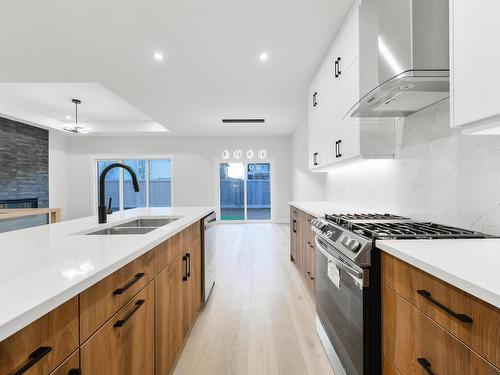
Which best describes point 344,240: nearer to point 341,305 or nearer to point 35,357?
point 341,305

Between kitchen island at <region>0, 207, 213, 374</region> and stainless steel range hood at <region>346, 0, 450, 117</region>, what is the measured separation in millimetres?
1509

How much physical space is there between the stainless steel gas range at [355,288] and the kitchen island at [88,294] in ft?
3.16

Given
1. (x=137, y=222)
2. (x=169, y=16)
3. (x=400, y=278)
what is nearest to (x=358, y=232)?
(x=400, y=278)

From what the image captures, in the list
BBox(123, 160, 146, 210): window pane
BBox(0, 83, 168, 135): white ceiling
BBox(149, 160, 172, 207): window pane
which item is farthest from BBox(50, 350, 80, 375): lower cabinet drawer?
BBox(123, 160, 146, 210): window pane

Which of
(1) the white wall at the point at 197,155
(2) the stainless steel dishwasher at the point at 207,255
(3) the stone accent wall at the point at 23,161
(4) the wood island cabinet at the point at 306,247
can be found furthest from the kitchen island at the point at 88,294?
(1) the white wall at the point at 197,155

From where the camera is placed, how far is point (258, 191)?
27.8ft

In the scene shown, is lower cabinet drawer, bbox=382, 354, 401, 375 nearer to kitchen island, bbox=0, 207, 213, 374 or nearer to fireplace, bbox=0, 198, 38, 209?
kitchen island, bbox=0, 207, 213, 374

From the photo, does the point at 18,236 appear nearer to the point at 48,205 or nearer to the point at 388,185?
the point at 388,185

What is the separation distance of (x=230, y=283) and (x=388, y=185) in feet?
6.63

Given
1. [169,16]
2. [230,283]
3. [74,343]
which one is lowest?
[230,283]

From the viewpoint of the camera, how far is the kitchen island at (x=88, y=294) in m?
0.59

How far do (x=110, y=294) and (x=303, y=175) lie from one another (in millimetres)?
5932

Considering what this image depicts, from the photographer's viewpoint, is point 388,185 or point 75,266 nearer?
point 75,266

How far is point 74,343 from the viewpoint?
28.6 inches
